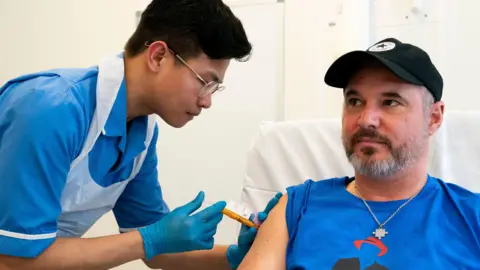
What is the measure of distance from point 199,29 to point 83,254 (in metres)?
0.65

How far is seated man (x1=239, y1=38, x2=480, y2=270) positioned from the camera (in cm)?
116

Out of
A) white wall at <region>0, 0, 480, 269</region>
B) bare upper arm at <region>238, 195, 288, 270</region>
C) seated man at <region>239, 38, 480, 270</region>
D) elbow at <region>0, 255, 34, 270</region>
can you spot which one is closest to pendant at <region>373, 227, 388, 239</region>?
seated man at <region>239, 38, 480, 270</region>

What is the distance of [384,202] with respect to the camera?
128 cm

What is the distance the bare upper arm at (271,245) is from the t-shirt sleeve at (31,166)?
51 centimetres

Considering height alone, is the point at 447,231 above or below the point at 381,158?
below

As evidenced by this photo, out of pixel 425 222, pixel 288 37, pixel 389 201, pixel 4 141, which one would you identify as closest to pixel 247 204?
pixel 389 201

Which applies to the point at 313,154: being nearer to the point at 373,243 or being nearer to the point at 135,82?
the point at 373,243

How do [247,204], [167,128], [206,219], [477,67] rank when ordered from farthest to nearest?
[167,128]
[477,67]
[247,204]
[206,219]

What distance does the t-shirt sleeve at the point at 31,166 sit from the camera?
1.12 metres

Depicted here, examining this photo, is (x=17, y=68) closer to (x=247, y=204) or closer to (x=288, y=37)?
(x=288, y=37)

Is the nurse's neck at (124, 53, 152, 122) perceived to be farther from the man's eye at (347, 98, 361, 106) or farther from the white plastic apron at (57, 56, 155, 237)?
the man's eye at (347, 98, 361, 106)

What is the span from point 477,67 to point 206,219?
1.42 meters

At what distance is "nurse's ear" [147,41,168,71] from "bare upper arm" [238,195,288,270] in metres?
0.52

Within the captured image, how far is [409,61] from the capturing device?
1.22 metres
